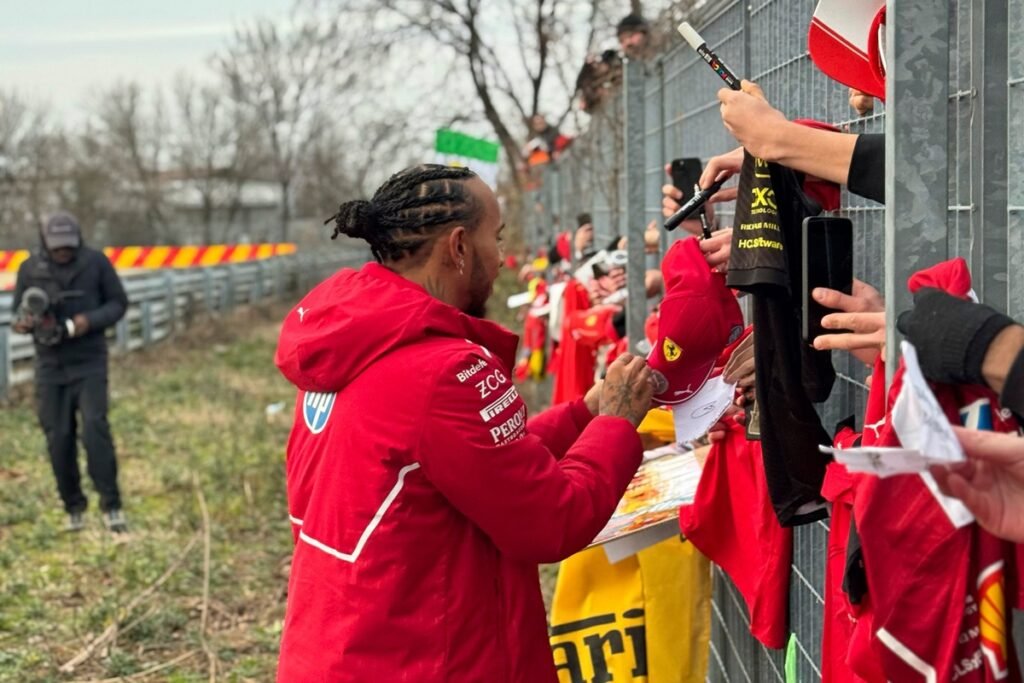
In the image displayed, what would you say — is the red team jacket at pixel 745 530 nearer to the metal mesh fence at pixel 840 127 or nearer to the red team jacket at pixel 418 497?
the metal mesh fence at pixel 840 127

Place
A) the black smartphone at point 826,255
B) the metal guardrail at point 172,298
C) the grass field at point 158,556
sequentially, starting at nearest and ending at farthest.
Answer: the black smartphone at point 826,255 < the grass field at point 158,556 < the metal guardrail at point 172,298

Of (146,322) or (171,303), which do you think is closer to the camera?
(146,322)

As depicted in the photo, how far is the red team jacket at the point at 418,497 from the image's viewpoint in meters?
2.76

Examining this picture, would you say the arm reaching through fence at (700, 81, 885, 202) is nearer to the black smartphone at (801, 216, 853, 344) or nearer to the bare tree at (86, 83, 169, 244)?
the black smartphone at (801, 216, 853, 344)

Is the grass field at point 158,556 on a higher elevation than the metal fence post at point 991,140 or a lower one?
lower

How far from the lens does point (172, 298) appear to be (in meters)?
22.9

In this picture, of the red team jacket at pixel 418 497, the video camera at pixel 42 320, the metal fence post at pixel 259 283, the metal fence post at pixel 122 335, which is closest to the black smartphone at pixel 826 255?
the red team jacket at pixel 418 497

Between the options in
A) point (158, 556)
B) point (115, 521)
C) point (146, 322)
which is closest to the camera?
point (158, 556)

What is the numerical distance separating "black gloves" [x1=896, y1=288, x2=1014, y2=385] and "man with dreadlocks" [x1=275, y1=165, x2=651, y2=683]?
107 cm

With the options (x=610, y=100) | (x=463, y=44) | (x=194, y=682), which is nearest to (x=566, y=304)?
(x=610, y=100)

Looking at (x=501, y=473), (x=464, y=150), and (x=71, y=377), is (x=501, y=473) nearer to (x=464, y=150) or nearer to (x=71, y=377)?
(x=71, y=377)

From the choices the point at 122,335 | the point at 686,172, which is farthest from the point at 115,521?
the point at 122,335

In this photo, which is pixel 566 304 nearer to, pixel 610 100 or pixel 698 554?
pixel 610 100

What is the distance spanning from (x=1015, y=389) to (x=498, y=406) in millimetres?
1214
